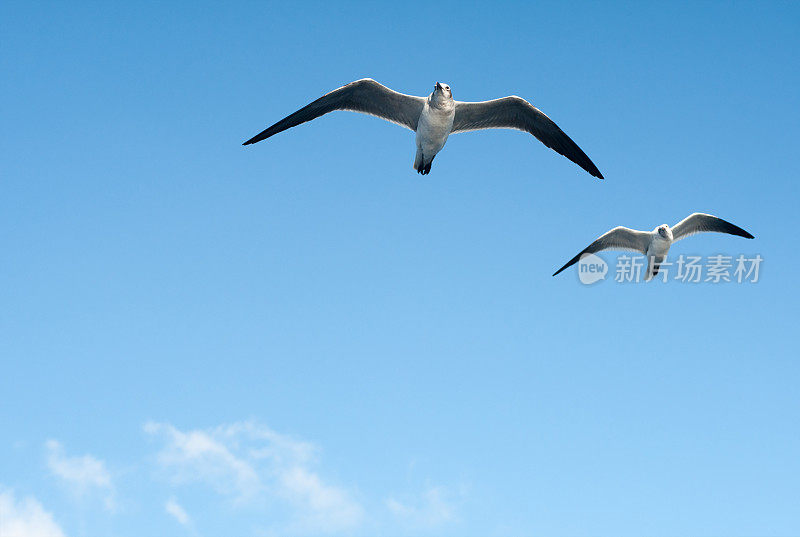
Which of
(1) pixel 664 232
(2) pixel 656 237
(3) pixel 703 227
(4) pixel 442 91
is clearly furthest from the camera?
(3) pixel 703 227

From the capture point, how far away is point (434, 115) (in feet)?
73.9

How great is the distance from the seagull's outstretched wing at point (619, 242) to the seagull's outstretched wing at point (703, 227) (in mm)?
1156

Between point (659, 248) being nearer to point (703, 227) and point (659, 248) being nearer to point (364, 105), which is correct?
point (703, 227)

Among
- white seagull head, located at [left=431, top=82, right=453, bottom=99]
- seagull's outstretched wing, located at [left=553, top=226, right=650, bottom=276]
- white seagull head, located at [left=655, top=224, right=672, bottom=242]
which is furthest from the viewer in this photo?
seagull's outstretched wing, located at [left=553, top=226, right=650, bottom=276]

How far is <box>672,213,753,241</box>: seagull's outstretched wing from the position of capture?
2978 centimetres

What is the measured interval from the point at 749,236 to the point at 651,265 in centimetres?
440

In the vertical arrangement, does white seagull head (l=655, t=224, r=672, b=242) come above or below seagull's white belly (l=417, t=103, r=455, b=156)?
above

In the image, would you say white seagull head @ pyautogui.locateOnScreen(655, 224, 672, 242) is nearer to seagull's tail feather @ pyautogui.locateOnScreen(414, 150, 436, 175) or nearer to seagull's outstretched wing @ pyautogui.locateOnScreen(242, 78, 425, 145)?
seagull's tail feather @ pyautogui.locateOnScreen(414, 150, 436, 175)

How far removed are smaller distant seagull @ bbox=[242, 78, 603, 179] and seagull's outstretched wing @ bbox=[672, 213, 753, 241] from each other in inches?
274

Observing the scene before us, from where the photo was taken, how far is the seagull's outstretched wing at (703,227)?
29.8 meters

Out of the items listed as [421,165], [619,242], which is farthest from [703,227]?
[421,165]

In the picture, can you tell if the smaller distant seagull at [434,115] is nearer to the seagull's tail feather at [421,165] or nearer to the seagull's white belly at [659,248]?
the seagull's tail feather at [421,165]

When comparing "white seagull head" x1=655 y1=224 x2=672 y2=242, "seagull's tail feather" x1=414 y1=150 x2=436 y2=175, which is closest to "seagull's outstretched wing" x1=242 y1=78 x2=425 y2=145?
"seagull's tail feather" x1=414 y1=150 x2=436 y2=175

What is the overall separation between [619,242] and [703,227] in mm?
3204
